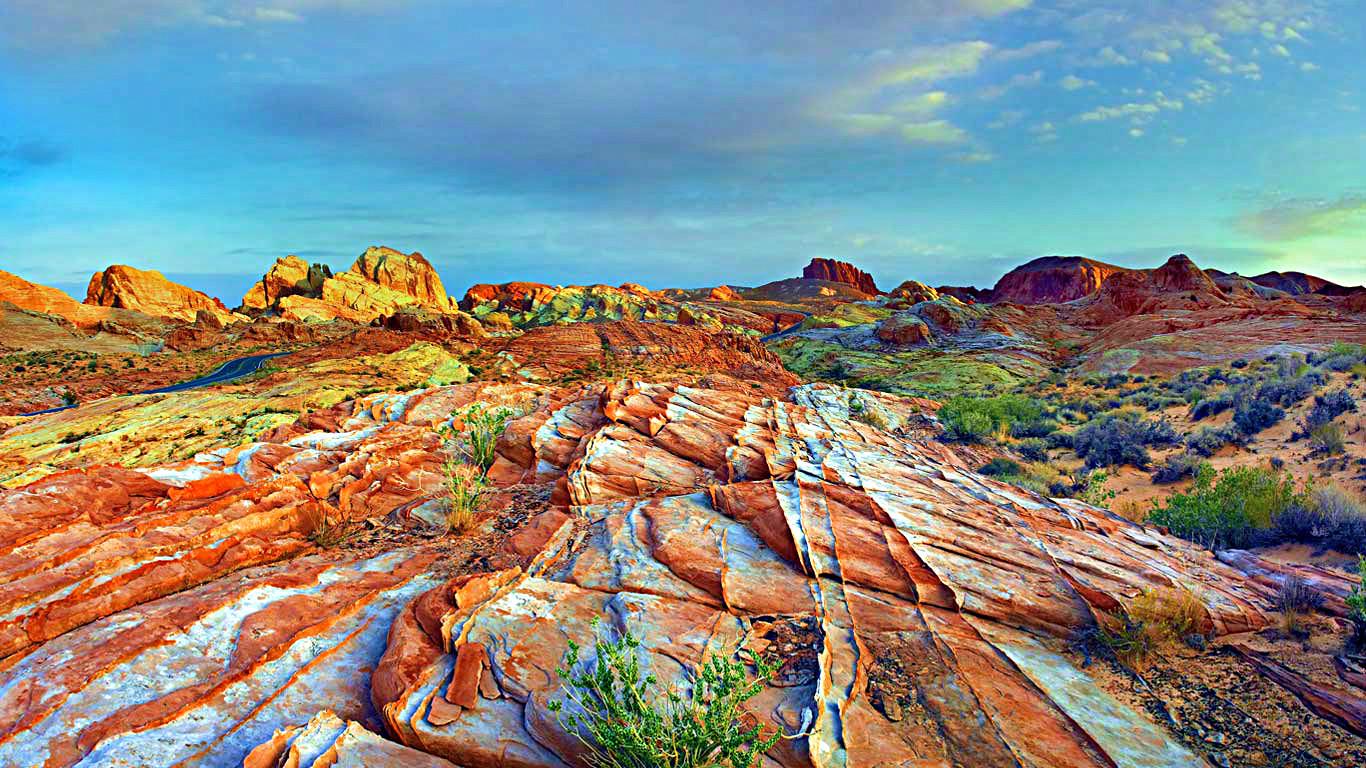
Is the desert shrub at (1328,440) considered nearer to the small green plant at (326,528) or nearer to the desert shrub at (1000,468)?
the desert shrub at (1000,468)

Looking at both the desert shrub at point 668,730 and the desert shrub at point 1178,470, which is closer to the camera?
the desert shrub at point 668,730

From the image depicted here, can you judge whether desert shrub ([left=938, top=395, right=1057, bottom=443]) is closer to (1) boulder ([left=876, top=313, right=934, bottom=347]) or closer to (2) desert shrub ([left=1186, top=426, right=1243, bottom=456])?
(2) desert shrub ([left=1186, top=426, right=1243, bottom=456])

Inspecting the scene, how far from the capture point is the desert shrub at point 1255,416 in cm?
1363

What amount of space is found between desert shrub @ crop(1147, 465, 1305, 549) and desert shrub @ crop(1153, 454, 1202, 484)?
2.69m

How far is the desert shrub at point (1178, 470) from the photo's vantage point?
12.3 metres

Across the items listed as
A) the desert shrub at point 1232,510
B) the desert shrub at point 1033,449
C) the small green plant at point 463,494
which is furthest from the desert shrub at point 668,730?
the desert shrub at point 1033,449

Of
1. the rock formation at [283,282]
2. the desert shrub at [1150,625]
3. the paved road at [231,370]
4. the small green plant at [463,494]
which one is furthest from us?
the rock formation at [283,282]

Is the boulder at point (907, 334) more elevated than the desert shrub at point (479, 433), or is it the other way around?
the boulder at point (907, 334)

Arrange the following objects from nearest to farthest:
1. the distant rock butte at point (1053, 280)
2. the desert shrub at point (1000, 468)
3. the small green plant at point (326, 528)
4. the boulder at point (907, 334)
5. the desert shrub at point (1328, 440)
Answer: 1. the small green plant at point (326, 528)
2. the desert shrub at point (1328, 440)
3. the desert shrub at point (1000, 468)
4. the boulder at point (907, 334)
5. the distant rock butte at point (1053, 280)

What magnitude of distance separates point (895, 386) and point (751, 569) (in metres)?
33.5

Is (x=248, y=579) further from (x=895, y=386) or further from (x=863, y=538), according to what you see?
(x=895, y=386)

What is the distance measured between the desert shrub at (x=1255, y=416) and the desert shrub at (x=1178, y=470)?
215cm

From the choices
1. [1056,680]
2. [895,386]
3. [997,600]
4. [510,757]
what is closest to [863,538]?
[997,600]

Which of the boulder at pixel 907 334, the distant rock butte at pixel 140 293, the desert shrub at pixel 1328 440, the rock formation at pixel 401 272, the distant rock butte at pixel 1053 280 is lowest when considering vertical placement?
the desert shrub at pixel 1328 440
